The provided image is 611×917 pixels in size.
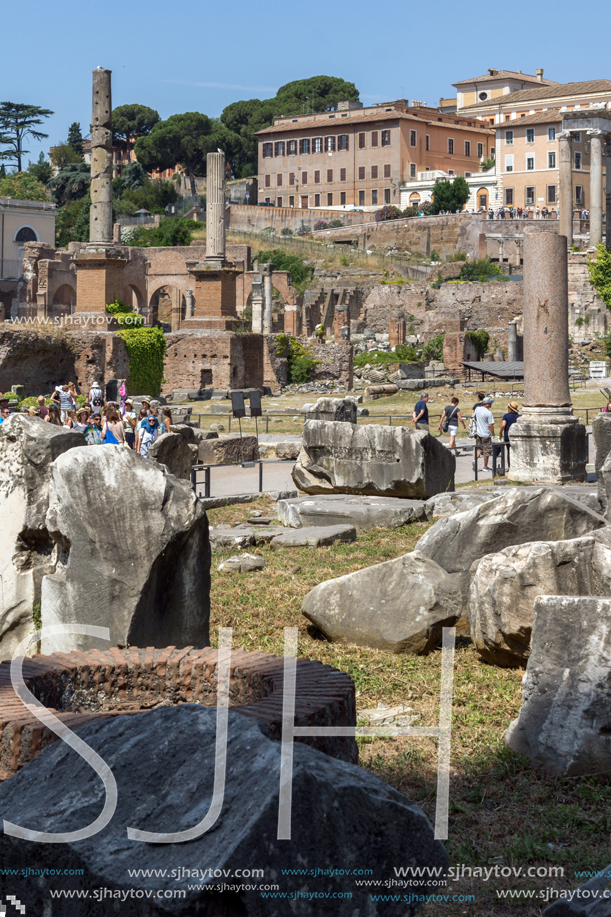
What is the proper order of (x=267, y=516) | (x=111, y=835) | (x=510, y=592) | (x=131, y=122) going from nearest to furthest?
1. (x=111, y=835)
2. (x=510, y=592)
3. (x=267, y=516)
4. (x=131, y=122)

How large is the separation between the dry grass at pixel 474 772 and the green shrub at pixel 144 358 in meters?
23.1

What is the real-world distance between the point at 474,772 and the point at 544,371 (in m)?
9.09

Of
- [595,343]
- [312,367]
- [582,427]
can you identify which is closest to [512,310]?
[595,343]

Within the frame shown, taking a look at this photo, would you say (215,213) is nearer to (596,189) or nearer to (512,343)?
(512,343)

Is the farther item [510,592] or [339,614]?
[339,614]

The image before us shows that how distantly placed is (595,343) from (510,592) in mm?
42198

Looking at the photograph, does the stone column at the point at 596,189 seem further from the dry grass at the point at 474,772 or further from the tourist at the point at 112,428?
the dry grass at the point at 474,772

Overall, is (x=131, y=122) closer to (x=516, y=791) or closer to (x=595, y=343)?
(x=595, y=343)

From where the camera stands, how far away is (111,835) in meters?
2.14

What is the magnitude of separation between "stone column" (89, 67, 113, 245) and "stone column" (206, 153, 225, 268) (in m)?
4.38

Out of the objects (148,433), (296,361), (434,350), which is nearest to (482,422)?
(148,433)

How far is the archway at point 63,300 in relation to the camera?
53.7 m

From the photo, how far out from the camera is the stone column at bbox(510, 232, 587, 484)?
12453 millimetres

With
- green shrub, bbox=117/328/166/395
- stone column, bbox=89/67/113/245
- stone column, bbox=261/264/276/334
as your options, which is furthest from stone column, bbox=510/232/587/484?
stone column, bbox=261/264/276/334
